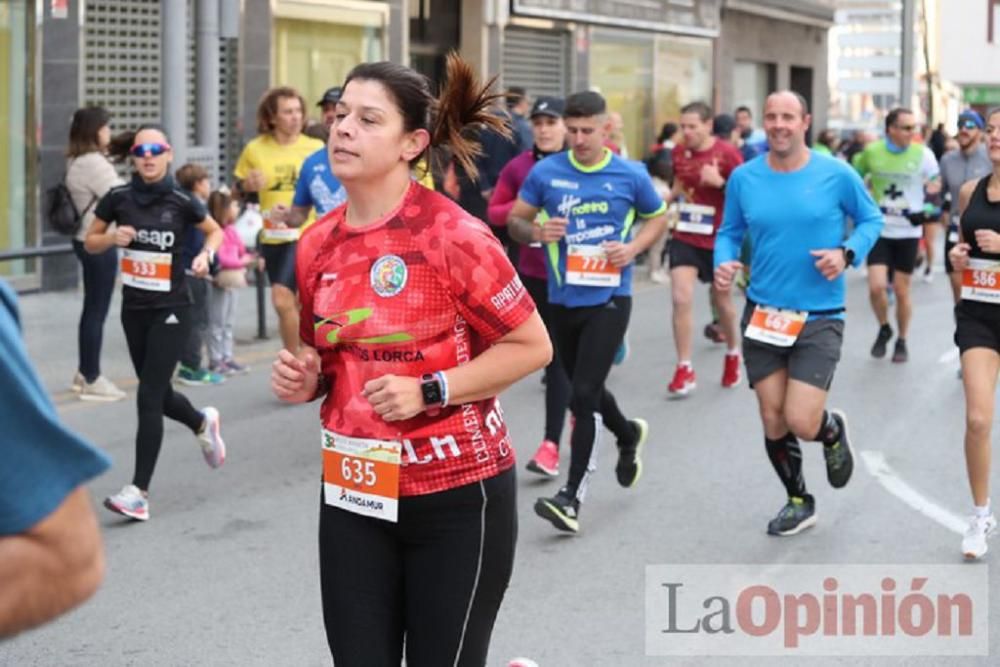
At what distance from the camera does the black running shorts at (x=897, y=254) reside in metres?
14.1

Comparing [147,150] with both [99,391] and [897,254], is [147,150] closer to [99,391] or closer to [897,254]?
[99,391]

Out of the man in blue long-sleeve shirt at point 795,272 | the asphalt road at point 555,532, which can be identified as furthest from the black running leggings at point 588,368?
the man in blue long-sleeve shirt at point 795,272

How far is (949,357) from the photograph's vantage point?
544 inches

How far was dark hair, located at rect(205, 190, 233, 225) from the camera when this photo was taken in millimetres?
12641

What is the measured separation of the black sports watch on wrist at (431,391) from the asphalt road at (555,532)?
7.43ft

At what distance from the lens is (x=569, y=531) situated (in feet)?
25.0

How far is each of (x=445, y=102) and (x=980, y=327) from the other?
3.94 meters

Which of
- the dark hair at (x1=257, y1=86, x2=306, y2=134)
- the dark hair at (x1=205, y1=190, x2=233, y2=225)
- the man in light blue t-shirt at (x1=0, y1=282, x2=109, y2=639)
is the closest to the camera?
the man in light blue t-shirt at (x1=0, y1=282, x2=109, y2=639)

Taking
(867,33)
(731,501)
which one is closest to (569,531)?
(731,501)

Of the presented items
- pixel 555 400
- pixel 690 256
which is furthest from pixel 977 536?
pixel 690 256

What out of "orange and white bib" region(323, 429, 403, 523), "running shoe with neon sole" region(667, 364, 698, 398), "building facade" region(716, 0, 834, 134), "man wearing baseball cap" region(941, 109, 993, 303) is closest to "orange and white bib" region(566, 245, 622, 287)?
"running shoe with neon sole" region(667, 364, 698, 398)

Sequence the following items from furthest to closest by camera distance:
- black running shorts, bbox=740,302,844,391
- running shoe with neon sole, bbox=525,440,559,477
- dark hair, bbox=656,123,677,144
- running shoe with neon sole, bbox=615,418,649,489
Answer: dark hair, bbox=656,123,677,144, running shoe with neon sole, bbox=525,440,559,477, running shoe with neon sole, bbox=615,418,649,489, black running shorts, bbox=740,302,844,391

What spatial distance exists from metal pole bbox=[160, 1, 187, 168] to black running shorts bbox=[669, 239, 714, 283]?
11.8 ft

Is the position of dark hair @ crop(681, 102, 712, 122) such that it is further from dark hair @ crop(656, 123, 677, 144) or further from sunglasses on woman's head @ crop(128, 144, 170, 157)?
dark hair @ crop(656, 123, 677, 144)
